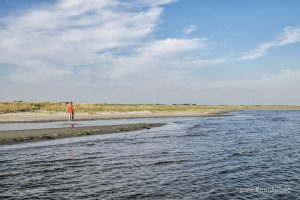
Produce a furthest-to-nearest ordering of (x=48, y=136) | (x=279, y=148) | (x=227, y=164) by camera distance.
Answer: (x=48, y=136), (x=279, y=148), (x=227, y=164)

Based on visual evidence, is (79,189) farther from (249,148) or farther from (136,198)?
(249,148)

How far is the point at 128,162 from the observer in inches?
749

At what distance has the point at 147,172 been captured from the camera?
16406 millimetres

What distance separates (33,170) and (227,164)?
9344 mm

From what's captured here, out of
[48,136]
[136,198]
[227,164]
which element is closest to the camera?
[136,198]

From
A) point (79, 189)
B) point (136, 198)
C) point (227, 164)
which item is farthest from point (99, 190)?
point (227, 164)

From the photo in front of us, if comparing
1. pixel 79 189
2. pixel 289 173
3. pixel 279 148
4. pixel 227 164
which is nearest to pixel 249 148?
pixel 279 148

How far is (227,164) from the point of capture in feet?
61.8

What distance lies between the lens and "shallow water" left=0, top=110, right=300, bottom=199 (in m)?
12.9

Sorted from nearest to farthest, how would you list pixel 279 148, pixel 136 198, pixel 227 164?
pixel 136 198, pixel 227 164, pixel 279 148

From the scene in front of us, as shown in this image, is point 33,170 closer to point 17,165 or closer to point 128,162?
point 17,165

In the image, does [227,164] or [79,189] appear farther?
[227,164]

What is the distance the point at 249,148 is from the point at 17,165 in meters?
A: 15.3

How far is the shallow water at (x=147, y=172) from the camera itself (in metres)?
12.9
